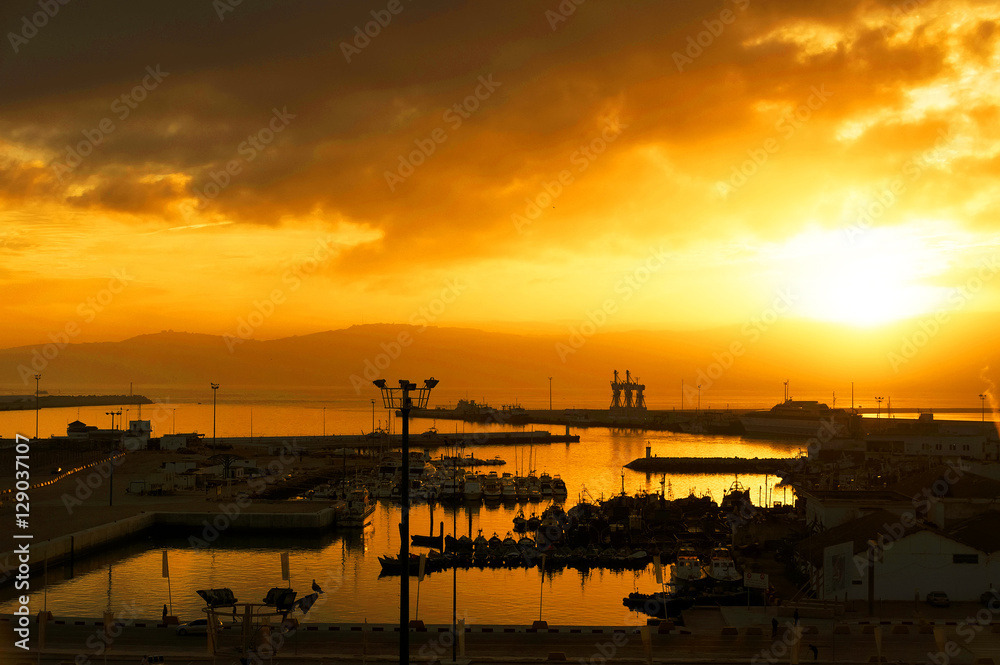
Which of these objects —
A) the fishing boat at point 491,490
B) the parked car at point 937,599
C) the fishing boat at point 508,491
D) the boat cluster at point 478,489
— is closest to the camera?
the parked car at point 937,599

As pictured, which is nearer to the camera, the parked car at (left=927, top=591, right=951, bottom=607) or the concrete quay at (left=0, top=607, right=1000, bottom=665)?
the concrete quay at (left=0, top=607, right=1000, bottom=665)

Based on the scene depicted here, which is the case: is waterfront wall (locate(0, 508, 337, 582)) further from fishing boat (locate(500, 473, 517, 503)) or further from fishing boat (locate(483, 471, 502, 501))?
fishing boat (locate(500, 473, 517, 503))

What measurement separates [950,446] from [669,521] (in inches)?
1376

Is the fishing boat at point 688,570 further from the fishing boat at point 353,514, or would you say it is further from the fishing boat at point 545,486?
the fishing boat at point 545,486

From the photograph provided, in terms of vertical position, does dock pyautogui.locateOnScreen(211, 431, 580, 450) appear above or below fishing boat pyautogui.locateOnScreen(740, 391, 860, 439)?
below

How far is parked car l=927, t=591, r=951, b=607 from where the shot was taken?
1778 centimetres

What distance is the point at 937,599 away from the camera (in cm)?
1788

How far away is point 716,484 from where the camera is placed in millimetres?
54781

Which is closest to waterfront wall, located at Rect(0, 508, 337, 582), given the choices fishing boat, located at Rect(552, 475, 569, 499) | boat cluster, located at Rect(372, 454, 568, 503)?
boat cluster, located at Rect(372, 454, 568, 503)

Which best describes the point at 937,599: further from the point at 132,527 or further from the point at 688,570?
the point at 132,527

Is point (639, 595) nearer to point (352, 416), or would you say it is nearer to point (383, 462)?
point (383, 462)

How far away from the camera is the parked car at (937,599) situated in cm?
1778

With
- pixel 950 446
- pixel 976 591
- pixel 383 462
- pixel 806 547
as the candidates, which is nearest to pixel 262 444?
pixel 383 462

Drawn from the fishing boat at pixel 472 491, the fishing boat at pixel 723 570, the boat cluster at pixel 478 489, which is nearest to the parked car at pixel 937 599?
the fishing boat at pixel 723 570
